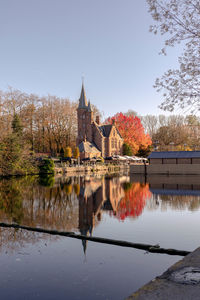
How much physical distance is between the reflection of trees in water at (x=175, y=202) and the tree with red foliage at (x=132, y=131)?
158ft

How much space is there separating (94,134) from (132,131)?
1044 centimetres

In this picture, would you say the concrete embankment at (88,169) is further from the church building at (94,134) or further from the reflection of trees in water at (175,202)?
the reflection of trees in water at (175,202)

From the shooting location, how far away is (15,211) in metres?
12.9

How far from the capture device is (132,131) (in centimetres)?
6838

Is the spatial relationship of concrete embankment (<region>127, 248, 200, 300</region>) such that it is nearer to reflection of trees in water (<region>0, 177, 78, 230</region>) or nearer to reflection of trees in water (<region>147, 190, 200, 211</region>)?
reflection of trees in water (<region>0, 177, 78, 230</region>)

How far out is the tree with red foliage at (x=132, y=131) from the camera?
65.6m

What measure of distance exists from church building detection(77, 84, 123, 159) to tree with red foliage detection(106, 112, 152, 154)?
12.6 feet

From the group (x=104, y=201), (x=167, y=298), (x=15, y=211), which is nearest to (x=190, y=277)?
(x=167, y=298)

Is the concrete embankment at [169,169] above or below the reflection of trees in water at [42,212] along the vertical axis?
above

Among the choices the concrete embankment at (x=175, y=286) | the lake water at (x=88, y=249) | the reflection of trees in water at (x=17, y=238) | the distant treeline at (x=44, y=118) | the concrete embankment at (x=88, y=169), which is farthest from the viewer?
the distant treeline at (x=44, y=118)

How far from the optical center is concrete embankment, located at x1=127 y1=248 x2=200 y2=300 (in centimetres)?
358

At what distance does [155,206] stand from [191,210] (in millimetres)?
1831

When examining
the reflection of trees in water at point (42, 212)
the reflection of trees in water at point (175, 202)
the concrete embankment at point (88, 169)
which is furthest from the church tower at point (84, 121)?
the reflection of trees in water at point (42, 212)

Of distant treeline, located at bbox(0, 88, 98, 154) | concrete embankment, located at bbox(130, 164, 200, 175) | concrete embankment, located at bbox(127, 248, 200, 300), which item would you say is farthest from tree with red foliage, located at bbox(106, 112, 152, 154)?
concrete embankment, located at bbox(127, 248, 200, 300)
